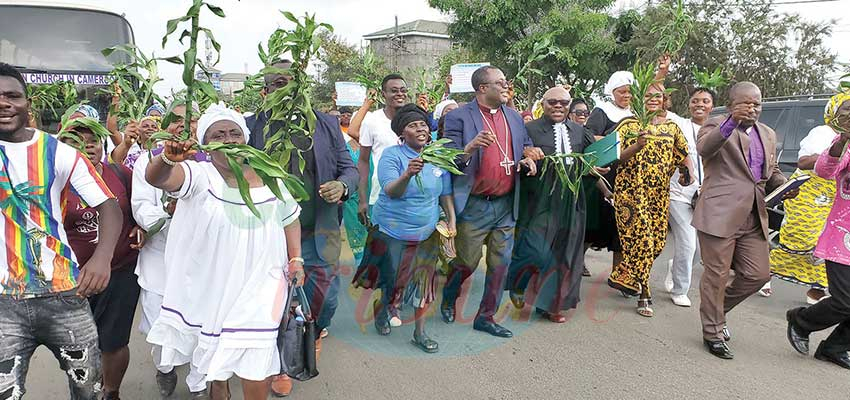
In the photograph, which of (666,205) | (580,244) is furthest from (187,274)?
(666,205)

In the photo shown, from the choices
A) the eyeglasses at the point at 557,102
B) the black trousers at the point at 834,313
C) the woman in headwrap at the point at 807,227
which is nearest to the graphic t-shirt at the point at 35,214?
the eyeglasses at the point at 557,102

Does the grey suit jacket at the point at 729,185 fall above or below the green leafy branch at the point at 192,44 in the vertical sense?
below

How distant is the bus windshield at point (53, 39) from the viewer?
7.64 meters

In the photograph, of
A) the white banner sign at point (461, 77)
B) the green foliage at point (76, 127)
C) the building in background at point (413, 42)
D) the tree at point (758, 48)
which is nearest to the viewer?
the green foliage at point (76, 127)

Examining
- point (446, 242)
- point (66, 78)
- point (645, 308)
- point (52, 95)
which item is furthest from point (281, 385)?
point (66, 78)

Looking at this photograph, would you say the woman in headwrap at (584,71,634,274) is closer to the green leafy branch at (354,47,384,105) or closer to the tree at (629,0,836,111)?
the green leafy branch at (354,47,384,105)

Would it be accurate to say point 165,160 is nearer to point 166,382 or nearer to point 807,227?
point 166,382

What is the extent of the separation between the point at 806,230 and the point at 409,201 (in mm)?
3693

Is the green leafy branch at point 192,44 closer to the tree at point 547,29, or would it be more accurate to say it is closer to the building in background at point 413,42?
the tree at point 547,29

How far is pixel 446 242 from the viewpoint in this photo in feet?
14.6

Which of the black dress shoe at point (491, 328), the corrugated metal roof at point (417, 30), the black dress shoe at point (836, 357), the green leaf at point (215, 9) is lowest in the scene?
the black dress shoe at point (491, 328)

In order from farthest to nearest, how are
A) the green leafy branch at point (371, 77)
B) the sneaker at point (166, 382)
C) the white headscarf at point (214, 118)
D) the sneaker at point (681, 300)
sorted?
the green leafy branch at point (371, 77), the sneaker at point (681, 300), the sneaker at point (166, 382), the white headscarf at point (214, 118)

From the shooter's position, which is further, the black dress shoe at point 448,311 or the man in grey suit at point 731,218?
the black dress shoe at point 448,311

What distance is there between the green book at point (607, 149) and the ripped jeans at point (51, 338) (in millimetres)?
3658
